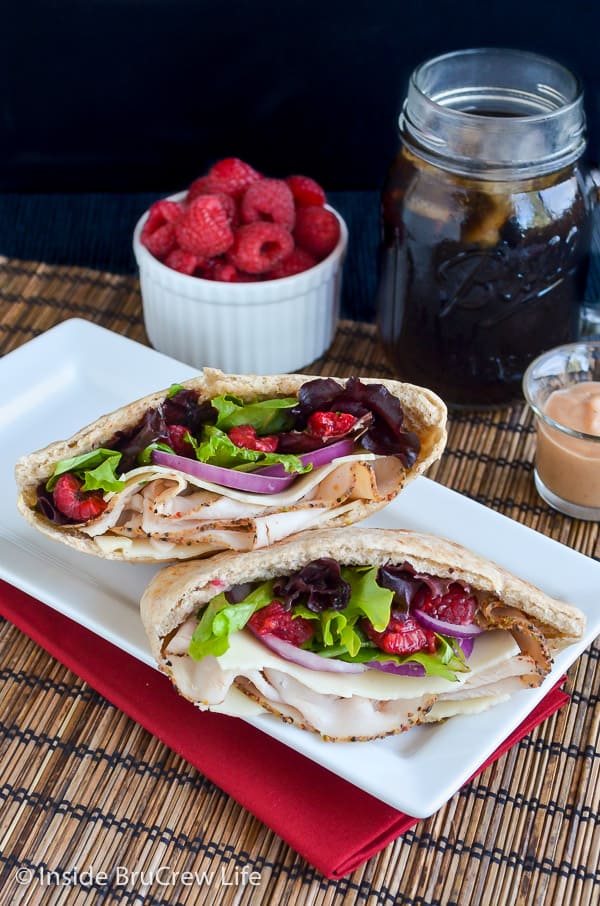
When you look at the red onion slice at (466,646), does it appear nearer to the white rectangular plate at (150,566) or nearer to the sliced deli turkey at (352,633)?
the sliced deli turkey at (352,633)

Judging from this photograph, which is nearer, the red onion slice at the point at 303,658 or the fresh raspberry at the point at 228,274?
the red onion slice at the point at 303,658

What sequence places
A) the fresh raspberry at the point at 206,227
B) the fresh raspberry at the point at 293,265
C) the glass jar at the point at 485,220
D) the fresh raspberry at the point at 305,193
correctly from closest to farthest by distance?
the glass jar at the point at 485,220
the fresh raspberry at the point at 206,227
the fresh raspberry at the point at 293,265
the fresh raspberry at the point at 305,193

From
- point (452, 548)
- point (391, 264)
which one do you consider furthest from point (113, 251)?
point (452, 548)

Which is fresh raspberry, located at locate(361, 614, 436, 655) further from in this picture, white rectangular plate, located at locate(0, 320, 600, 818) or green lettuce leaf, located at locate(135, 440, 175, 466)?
green lettuce leaf, located at locate(135, 440, 175, 466)

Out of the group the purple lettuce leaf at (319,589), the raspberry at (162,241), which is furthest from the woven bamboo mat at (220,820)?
the raspberry at (162,241)

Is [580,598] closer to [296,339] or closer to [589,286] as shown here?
[296,339]

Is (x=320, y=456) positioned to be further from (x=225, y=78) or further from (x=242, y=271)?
(x=225, y=78)

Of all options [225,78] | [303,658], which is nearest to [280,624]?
[303,658]
